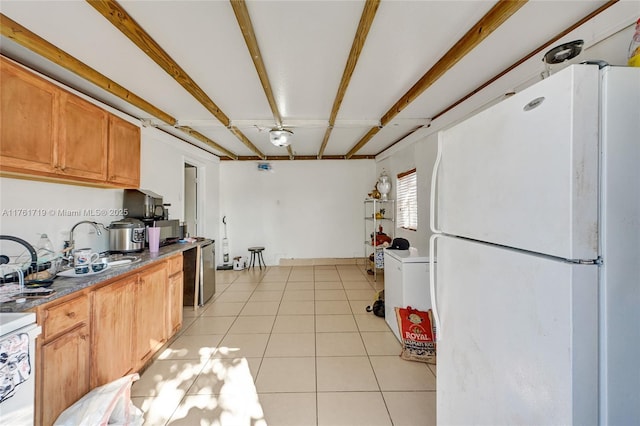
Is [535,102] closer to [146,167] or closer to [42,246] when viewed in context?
[42,246]

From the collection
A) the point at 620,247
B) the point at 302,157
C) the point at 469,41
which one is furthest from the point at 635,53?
the point at 302,157

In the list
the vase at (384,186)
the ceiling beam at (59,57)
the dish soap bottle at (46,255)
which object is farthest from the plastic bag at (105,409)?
the vase at (384,186)

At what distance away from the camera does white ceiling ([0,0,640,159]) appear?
4.66ft

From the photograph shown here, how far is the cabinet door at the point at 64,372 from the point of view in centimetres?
128

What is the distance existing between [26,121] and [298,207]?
14.9ft

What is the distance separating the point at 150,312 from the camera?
7.20ft

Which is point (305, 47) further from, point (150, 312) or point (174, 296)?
point (174, 296)

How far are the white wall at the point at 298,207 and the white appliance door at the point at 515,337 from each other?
4620 mm

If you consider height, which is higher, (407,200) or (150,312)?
(407,200)

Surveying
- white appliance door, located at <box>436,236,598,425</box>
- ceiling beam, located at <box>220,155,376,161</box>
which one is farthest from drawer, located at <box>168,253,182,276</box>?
ceiling beam, located at <box>220,155,376,161</box>

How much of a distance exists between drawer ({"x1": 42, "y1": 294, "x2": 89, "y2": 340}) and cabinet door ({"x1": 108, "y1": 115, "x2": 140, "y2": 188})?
1.30 meters

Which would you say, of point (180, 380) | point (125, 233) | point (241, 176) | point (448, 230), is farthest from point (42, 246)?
point (241, 176)

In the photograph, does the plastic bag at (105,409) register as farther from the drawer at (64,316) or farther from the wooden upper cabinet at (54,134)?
the wooden upper cabinet at (54,134)

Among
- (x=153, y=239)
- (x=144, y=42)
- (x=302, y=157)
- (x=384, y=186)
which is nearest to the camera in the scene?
(x=144, y=42)
